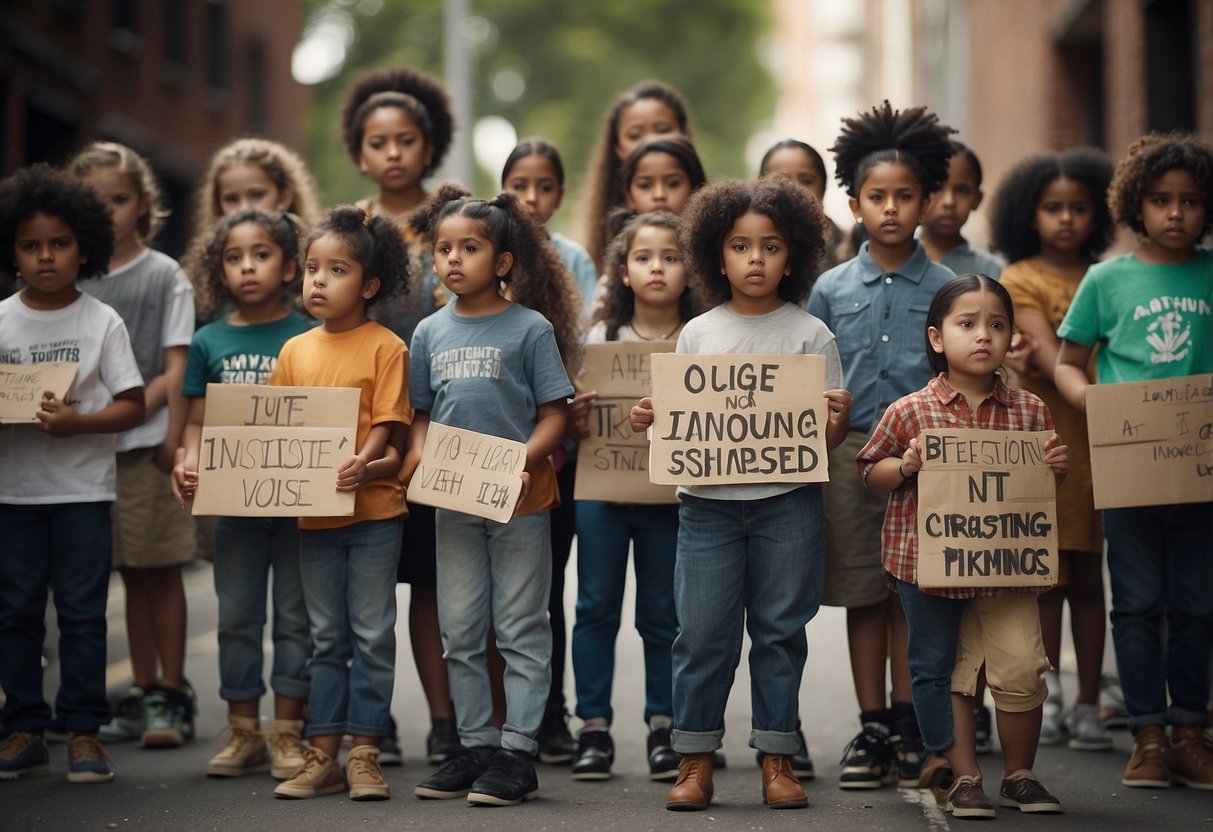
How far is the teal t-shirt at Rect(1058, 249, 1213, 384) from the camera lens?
5.32 m

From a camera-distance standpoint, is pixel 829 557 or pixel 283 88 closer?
pixel 829 557

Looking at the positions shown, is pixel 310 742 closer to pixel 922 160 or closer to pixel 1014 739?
pixel 1014 739

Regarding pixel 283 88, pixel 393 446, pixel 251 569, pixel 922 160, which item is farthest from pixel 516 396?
pixel 283 88

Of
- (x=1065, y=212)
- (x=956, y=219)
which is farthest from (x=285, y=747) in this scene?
(x=1065, y=212)

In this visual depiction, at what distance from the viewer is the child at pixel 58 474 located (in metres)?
5.48

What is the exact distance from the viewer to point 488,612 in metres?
5.29

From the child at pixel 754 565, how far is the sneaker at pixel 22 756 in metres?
2.19

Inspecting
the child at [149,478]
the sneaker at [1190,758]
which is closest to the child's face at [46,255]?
the child at [149,478]

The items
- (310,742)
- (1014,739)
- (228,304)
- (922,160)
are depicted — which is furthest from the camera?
(228,304)

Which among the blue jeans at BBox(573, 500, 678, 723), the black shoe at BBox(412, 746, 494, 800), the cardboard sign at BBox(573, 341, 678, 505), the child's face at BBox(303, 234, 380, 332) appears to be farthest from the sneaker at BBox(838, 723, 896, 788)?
the child's face at BBox(303, 234, 380, 332)

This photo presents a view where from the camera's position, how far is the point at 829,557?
546 cm

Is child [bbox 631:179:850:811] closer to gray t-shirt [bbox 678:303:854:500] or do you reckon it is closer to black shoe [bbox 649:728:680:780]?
gray t-shirt [bbox 678:303:854:500]

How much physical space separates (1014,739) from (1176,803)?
0.59 m

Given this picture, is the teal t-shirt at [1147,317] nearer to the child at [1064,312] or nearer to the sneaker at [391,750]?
the child at [1064,312]
